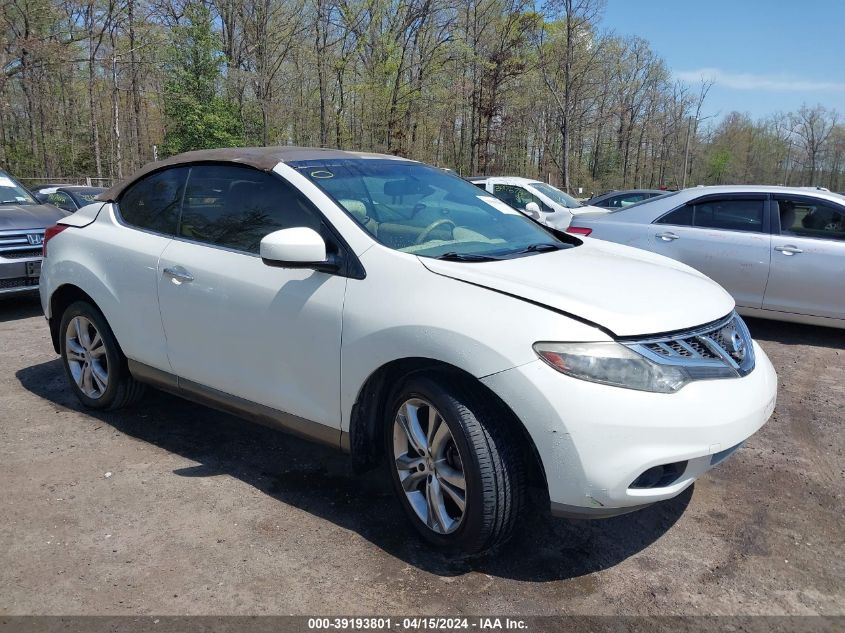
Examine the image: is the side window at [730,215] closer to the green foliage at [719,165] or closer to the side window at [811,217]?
the side window at [811,217]

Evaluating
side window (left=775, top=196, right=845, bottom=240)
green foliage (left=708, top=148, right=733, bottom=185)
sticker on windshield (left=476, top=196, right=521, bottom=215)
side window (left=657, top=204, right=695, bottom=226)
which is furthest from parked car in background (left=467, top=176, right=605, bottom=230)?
green foliage (left=708, top=148, right=733, bottom=185)

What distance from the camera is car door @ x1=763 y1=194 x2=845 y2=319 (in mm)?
6219

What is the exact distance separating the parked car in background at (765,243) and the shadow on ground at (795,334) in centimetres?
23

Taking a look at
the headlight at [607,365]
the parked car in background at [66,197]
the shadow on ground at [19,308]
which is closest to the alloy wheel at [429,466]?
the headlight at [607,365]

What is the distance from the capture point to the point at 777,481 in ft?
11.8

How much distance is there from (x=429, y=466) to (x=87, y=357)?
2803 millimetres

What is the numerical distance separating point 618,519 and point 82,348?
355cm

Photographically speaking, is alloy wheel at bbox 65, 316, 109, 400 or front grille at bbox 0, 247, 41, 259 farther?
front grille at bbox 0, 247, 41, 259

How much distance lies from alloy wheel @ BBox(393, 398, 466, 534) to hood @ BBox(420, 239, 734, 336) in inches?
23.7

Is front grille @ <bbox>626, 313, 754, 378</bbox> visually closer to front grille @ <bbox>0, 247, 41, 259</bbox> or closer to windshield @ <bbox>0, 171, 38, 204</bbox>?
front grille @ <bbox>0, 247, 41, 259</bbox>

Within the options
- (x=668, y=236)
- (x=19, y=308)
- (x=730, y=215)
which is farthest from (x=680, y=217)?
(x=19, y=308)

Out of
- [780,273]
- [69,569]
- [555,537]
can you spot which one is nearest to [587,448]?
[555,537]

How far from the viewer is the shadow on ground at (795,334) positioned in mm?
6500

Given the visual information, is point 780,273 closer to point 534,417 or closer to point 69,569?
point 534,417
